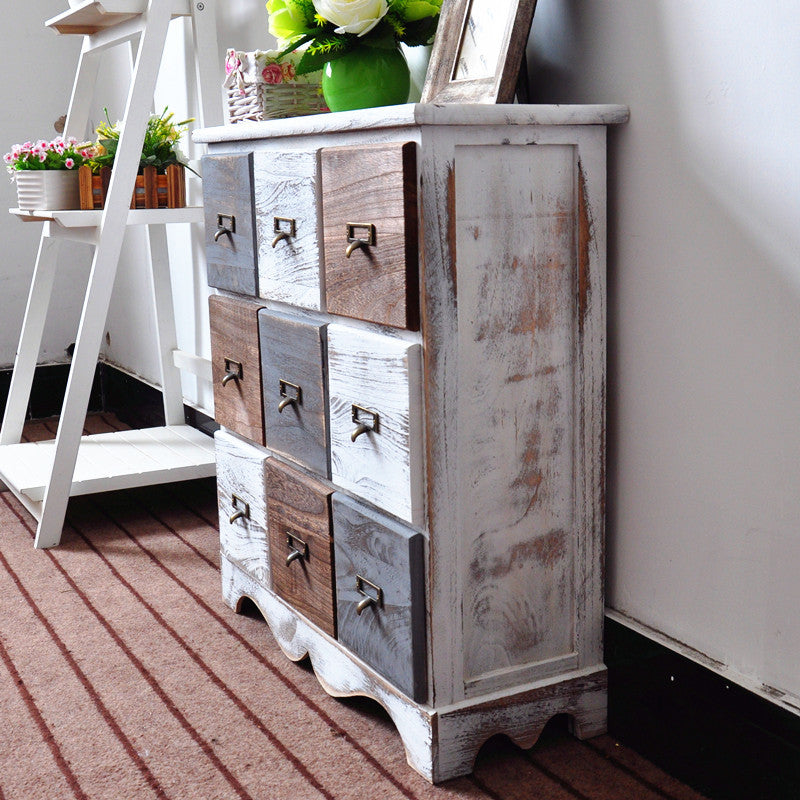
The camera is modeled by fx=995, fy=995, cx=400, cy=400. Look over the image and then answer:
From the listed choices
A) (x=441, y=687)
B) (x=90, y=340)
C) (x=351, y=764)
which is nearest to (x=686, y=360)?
(x=441, y=687)

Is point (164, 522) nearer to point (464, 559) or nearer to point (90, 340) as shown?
point (90, 340)

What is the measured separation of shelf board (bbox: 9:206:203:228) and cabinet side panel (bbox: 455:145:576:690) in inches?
49.9

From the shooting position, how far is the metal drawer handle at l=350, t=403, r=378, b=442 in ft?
4.44

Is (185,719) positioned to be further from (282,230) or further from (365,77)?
(365,77)

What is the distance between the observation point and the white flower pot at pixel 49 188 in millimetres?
2361

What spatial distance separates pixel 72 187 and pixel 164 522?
2.79 feet

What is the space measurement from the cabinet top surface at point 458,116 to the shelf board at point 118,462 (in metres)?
1.25

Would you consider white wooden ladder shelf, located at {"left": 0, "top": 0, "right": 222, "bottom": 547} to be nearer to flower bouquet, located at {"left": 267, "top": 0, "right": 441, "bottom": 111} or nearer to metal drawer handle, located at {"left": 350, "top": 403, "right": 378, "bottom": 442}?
flower bouquet, located at {"left": 267, "top": 0, "right": 441, "bottom": 111}

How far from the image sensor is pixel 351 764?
1.40 meters

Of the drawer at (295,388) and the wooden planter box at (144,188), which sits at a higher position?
the wooden planter box at (144,188)

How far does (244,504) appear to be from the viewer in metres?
1.78

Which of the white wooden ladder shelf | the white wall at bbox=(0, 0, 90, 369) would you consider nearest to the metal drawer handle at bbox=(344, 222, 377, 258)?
the white wooden ladder shelf

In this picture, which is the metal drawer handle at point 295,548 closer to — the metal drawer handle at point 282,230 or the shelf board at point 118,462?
the metal drawer handle at point 282,230

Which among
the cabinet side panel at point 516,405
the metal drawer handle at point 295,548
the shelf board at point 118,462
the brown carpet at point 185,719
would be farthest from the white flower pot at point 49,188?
the cabinet side panel at point 516,405
